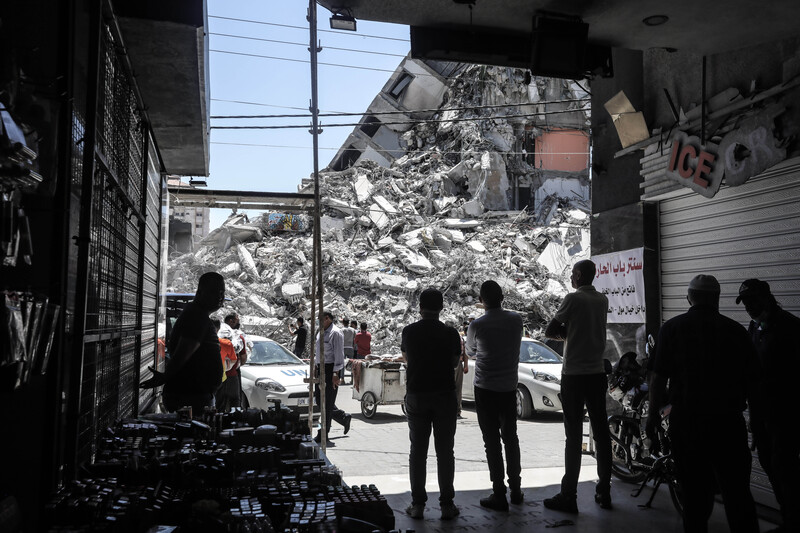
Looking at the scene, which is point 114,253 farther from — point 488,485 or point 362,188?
point 362,188

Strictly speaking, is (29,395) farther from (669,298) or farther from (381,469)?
(669,298)

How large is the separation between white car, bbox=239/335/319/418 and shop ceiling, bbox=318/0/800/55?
729 cm

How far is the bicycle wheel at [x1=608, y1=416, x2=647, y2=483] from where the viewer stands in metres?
6.77

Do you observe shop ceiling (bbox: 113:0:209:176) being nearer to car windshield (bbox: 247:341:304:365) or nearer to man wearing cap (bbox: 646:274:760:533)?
man wearing cap (bbox: 646:274:760:533)

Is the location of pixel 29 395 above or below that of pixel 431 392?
above

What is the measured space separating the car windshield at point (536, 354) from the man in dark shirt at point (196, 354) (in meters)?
8.81

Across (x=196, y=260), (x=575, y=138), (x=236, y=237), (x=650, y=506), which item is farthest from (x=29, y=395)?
(x=575, y=138)

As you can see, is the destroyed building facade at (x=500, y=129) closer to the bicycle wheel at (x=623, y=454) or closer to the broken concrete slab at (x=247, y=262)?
the broken concrete slab at (x=247, y=262)

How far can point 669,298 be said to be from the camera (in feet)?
24.7

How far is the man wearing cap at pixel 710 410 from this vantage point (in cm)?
408

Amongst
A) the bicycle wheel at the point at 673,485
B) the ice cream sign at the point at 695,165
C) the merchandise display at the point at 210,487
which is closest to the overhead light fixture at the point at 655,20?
the ice cream sign at the point at 695,165

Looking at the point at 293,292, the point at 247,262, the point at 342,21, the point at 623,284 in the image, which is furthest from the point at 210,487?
the point at 247,262

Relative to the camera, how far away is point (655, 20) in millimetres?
5570

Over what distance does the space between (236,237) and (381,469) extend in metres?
30.4
